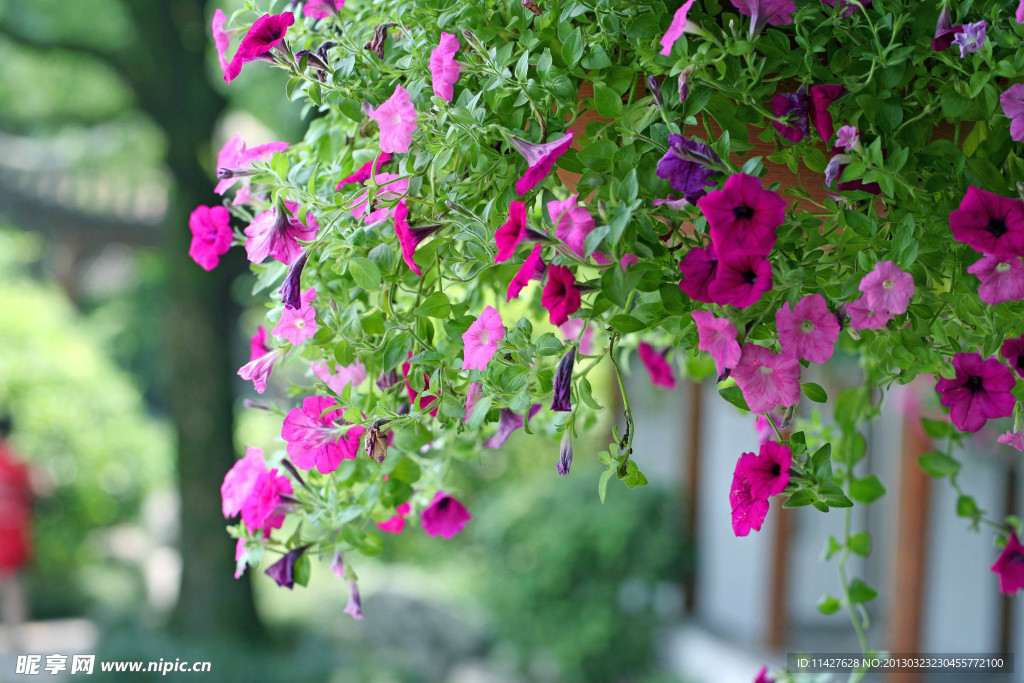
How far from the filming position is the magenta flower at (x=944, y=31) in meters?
0.49

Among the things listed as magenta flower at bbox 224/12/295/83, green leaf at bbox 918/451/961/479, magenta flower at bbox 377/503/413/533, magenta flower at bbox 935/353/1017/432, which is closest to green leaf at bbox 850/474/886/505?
green leaf at bbox 918/451/961/479

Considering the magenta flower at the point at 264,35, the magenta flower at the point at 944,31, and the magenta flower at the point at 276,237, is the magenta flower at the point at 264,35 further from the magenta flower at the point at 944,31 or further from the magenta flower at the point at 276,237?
the magenta flower at the point at 944,31

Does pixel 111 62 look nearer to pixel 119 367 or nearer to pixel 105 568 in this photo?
pixel 105 568

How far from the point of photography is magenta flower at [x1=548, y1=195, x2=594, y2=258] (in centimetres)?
46

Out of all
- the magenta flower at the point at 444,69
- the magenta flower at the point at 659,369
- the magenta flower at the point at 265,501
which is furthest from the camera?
the magenta flower at the point at 659,369

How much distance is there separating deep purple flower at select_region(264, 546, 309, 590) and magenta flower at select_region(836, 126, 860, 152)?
0.48m

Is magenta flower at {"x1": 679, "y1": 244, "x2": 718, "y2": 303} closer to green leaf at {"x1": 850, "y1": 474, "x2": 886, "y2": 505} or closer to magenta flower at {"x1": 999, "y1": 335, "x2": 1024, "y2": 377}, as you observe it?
magenta flower at {"x1": 999, "y1": 335, "x2": 1024, "y2": 377}

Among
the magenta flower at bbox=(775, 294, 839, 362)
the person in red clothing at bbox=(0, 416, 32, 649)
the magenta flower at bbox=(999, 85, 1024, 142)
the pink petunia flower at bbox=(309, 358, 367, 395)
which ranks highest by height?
the magenta flower at bbox=(999, 85, 1024, 142)

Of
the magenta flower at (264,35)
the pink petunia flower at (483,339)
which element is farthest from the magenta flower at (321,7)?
the pink petunia flower at (483,339)

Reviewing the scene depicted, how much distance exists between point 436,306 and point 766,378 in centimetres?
21

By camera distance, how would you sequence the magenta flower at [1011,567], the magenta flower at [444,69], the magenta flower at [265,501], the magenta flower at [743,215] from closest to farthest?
the magenta flower at [743,215] < the magenta flower at [444,69] < the magenta flower at [265,501] < the magenta flower at [1011,567]

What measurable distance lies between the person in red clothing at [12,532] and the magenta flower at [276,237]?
443 cm

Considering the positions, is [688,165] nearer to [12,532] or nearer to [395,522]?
[395,522]

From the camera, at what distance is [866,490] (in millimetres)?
827
